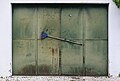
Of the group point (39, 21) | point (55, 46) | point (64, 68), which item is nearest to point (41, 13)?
point (39, 21)

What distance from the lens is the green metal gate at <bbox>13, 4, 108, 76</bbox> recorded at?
46.0 ft

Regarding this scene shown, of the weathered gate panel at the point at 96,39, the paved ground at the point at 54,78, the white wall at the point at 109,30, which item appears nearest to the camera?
the paved ground at the point at 54,78

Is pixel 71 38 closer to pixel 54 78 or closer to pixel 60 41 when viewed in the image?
pixel 60 41

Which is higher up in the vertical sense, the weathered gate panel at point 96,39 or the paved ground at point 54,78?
the weathered gate panel at point 96,39

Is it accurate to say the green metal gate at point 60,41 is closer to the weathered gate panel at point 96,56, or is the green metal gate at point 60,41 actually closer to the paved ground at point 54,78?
the weathered gate panel at point 96,56

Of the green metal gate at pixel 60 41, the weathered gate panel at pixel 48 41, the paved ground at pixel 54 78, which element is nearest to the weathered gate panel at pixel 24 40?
the green metal gate at pixel 60 41

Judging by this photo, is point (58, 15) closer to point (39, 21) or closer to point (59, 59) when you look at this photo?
point (39, 21)

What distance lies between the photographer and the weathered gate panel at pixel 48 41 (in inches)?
552

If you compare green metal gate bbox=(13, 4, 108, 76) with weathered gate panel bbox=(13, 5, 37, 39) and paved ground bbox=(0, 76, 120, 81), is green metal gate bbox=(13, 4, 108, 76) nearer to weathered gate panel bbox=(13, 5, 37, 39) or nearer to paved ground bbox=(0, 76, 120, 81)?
weathered gate panel bbox=(13, 5, 37, 39)

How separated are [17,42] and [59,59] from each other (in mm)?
1618

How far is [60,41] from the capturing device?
14039mm

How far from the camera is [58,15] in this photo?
14039 mm

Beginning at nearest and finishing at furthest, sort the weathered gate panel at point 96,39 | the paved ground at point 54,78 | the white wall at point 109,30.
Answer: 1. the paved ground at point 54,78
2. the white wall at point 109,30
3. the weathered gate panel at point 96,39

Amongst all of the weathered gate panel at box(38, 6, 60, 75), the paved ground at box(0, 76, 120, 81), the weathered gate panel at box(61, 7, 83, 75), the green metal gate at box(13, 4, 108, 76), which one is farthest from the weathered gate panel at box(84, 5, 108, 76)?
the weathered gate panel at box(38, 6, 60, 75)
